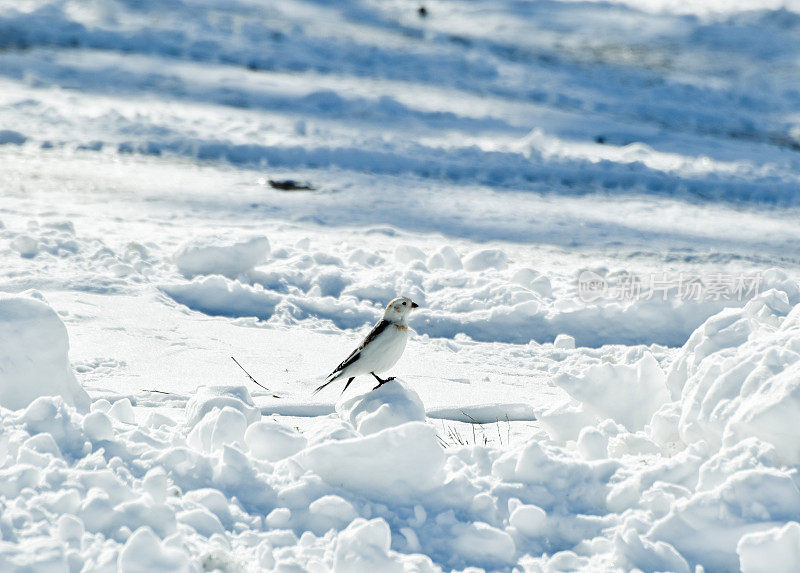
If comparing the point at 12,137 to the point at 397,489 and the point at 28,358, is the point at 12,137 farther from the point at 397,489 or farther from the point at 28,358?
the point at 397,489

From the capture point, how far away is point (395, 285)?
558 cm

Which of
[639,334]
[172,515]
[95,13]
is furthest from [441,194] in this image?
[95,13]

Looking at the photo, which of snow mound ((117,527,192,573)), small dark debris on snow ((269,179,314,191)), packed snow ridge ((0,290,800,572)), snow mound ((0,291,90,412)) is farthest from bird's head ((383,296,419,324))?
small dark debris on snow ((269,179,314,191))

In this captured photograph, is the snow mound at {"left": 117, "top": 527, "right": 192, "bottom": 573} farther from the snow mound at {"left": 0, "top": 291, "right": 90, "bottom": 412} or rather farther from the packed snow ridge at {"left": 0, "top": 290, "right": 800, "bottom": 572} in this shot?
the snow mound at {"left": 0, "top": 291, "right": 90, "bottom": 412}

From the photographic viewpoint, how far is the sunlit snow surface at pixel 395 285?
2.62m

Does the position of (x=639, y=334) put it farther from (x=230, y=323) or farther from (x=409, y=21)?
(x=409, y=21)

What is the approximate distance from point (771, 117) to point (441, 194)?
4.79m

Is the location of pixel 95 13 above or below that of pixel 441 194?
above

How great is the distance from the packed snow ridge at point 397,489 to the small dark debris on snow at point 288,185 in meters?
4.32

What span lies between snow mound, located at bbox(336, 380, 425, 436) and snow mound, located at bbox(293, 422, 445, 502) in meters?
0.48

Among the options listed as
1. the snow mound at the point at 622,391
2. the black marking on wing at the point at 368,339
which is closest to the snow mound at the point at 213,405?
the black marking on wing at the point at 368,339

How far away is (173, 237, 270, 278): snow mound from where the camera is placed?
18.0 ft

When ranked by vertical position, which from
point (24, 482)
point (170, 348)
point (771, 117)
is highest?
point (771, 117)

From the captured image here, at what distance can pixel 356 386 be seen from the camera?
4.00m
